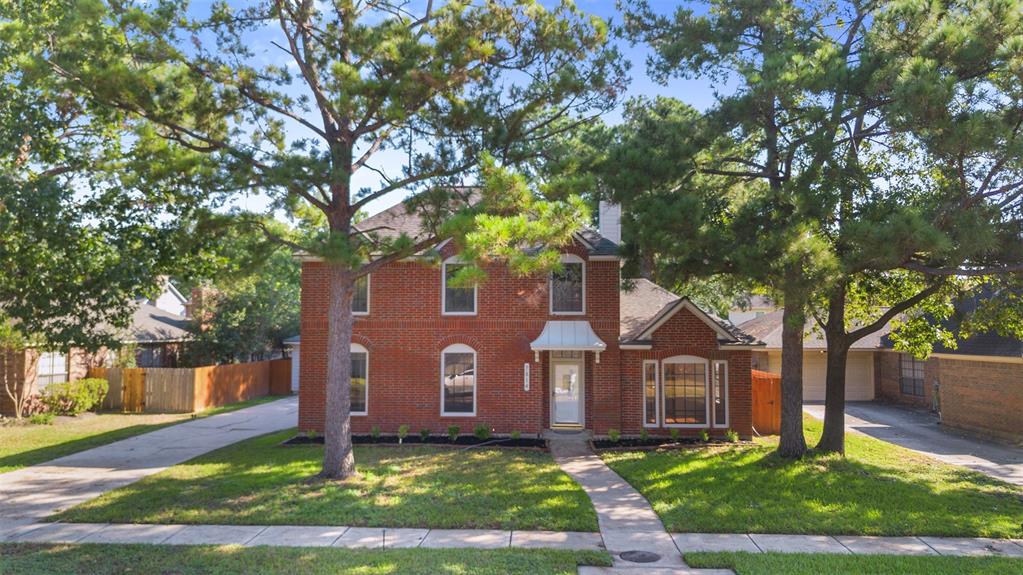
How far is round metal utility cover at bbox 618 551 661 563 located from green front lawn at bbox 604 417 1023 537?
1.23m

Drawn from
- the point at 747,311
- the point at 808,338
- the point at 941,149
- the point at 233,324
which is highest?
the point at 941,149

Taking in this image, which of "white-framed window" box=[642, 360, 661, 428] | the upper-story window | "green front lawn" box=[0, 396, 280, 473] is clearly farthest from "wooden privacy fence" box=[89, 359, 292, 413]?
the upper-story window

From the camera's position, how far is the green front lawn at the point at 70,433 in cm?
1456

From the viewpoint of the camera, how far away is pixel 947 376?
1962cm

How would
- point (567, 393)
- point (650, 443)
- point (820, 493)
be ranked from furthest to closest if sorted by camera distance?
point (567, 393)
point (650, 443)
point (820, 493)

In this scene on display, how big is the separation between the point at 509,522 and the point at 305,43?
362 inches

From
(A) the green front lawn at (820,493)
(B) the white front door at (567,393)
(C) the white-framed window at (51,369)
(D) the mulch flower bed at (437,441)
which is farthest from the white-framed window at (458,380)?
(C) the white-framed window at (51,369)

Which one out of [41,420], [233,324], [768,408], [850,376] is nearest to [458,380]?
[768,408]

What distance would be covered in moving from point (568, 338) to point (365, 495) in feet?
23.4

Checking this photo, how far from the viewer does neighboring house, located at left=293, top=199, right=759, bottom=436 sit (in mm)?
16547

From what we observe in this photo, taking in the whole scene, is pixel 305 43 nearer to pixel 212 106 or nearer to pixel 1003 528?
pixel 212 106

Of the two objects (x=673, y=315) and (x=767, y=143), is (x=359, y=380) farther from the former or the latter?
(x=767, y=143)

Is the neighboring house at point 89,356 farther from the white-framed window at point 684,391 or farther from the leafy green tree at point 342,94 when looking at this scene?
the white-framed window at point 684,391

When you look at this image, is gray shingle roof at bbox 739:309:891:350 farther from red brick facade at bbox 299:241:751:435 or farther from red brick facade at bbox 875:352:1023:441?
red brick facade at bbox 299:241:751:435
